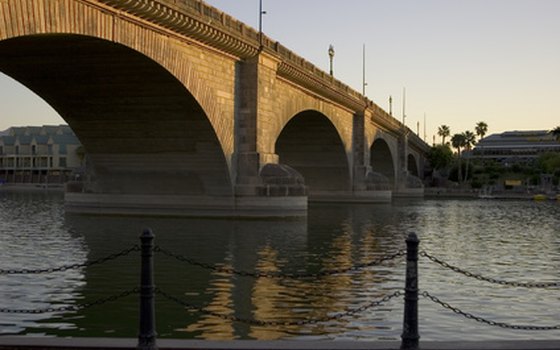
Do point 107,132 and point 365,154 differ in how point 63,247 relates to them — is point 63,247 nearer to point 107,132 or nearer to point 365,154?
point 107,132

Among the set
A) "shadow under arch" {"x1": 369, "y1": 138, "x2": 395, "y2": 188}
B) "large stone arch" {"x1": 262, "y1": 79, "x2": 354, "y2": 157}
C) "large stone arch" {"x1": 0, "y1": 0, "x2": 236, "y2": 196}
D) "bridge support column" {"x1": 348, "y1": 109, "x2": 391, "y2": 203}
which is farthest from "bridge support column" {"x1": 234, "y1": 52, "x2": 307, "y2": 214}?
"shadow under arch" {"x1": 369, "y1": 138, "x2": 395, "y2": 188}

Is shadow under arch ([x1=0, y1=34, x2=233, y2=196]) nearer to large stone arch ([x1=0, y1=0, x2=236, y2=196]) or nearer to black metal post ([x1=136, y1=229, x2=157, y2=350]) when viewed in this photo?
large stone arch ([x1=0, y1=0, x2=236, y2=196])

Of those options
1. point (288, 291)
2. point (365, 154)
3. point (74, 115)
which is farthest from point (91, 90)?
point (365, 154)

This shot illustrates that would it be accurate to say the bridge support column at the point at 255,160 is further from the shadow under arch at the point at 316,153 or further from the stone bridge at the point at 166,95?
the shadow under arch at the point at 316,153

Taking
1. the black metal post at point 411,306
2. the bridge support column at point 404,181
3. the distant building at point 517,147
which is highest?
the distant building at point 517,147

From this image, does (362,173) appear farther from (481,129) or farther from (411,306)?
(481,129)

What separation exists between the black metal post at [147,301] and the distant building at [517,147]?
177305mm

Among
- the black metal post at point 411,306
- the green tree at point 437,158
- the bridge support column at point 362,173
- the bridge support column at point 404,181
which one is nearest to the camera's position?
the black metal post at point 411,306

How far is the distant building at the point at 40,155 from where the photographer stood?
426ft

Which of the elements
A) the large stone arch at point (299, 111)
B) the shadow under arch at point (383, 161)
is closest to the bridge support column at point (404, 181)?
the shadow under arch at point (383, 161)

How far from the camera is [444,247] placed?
27.6m

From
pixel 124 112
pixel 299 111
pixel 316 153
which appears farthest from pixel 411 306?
pixel 316 153

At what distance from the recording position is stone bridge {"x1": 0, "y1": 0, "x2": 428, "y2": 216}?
2558cm

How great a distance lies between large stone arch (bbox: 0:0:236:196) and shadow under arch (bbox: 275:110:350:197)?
22236mm
